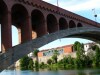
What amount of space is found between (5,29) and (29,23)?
12.2 ft

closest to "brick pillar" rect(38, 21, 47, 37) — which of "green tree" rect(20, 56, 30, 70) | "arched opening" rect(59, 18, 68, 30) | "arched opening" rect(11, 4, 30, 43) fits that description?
"arched opening" rect(11, 4, 30, 43)

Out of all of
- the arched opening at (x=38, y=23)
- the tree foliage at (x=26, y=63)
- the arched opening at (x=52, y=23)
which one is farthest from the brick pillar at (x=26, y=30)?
the tree foliage at (x=26, y=63)

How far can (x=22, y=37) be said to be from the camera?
29188 millimetres

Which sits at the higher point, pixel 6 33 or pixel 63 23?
pixel 63 23

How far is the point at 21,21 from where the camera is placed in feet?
97.3

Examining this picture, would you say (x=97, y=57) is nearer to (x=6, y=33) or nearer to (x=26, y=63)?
(x=26, y=63)

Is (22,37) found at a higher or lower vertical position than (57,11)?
lower

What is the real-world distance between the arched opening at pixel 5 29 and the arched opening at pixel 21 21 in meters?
2.18

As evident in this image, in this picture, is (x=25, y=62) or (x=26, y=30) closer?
(x=26, y=30)

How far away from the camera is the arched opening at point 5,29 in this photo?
82.3 ft

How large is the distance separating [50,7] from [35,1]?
3.29 m

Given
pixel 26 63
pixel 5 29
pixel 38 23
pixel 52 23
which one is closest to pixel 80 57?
pixel 26 63

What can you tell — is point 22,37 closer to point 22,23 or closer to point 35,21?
point 22,23

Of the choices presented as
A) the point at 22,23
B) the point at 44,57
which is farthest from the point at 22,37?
the point at 44,57
